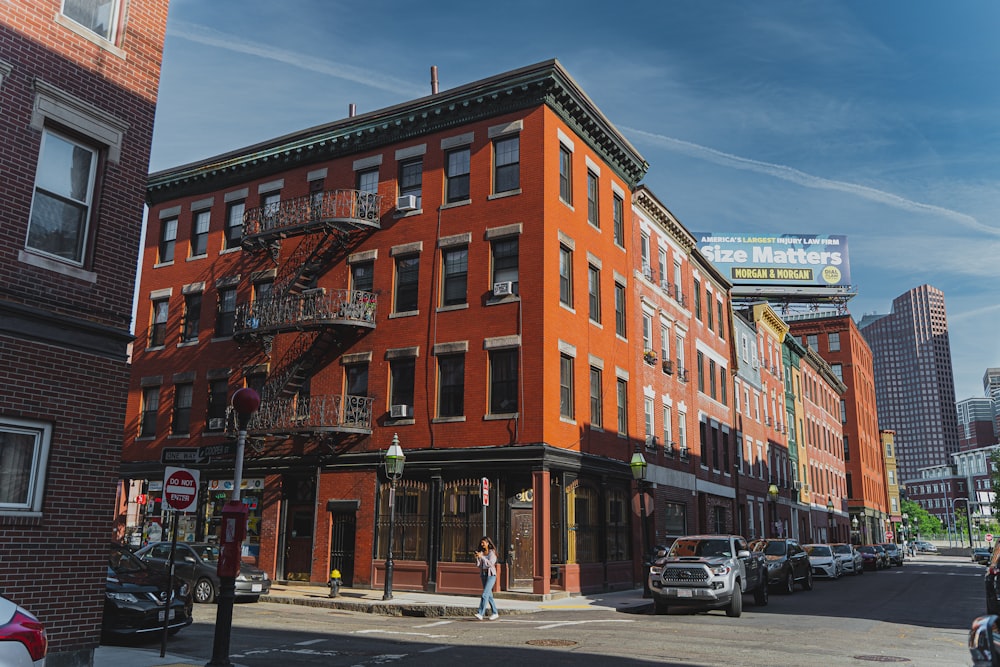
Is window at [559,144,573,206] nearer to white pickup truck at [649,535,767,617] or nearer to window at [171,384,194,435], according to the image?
white pickup truck at [649,535,767,617]

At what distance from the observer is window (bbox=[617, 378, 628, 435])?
95.4 feet

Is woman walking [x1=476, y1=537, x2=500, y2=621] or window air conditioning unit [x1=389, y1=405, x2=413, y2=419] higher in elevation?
window air conditioning unit [x1=389, y1=405, x2=413, y2=419]

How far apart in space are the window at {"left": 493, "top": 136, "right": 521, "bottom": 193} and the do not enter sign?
51.8 ft

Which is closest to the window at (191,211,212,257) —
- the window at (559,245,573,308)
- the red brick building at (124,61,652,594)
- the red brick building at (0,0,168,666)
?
the red brick building at (124,61,652,594)

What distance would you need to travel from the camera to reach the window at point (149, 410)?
32.0 m

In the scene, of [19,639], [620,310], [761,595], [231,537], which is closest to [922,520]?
[620,310]

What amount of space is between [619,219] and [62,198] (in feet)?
72.9

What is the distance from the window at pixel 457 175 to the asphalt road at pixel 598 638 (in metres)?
13.7

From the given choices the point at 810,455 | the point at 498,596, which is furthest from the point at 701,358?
the point at 810,455

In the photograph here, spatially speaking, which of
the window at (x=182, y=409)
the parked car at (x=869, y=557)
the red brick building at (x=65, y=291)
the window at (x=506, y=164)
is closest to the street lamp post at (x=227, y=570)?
the red brick building at (x=65, y=291)

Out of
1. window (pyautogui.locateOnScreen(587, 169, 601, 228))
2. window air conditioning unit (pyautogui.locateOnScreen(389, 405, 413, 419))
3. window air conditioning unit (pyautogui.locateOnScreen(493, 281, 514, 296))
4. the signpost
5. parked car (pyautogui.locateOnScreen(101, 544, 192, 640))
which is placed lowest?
parked car (pyautogui.locateOnScreen(101, 544, 192, 640))

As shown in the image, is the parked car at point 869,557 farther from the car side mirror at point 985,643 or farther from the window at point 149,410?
the car side mirror at point 985,643

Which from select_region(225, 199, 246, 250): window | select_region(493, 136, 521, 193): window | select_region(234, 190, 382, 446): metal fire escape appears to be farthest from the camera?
select_region(225, 199, 246, 250): window

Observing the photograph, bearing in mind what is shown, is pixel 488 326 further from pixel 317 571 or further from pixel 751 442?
pixel 751 442
